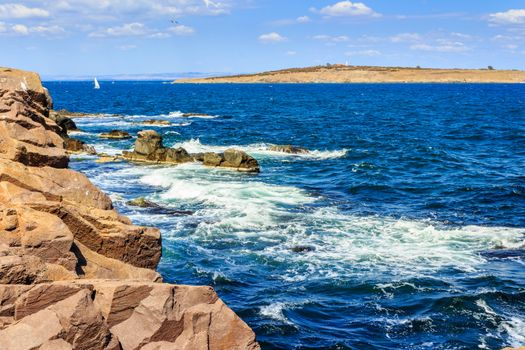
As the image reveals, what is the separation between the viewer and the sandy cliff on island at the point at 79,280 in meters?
9.92

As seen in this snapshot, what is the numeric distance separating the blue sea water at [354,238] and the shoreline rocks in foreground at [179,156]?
4.69 feet

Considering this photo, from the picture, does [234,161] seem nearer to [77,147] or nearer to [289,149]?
[289,149]

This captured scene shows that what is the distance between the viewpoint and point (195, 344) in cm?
1140

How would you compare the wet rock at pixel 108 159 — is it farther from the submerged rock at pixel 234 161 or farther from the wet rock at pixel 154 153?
the submerged rock at pixel 234 161

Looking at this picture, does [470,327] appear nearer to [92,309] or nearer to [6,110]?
[92,309]

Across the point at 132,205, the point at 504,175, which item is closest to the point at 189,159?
the point at 132,205

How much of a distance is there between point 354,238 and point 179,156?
23.9 metres

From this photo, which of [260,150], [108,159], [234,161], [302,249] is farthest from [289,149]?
[302,249]

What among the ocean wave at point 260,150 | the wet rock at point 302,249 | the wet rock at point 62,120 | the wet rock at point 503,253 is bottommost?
the ocean wave at point 260,150

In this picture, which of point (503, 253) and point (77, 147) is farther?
point (77, 147)

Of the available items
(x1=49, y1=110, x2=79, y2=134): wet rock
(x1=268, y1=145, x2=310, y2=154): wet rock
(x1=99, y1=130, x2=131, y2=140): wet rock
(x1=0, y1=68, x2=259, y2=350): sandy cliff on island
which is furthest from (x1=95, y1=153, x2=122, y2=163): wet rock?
(x1=0, y1=68, x2=259, y2=350): sandy cliff on island

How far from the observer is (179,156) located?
47.8m

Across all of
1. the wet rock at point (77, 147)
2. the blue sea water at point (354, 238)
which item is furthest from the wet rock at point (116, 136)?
the wet rock at point (77, 147)

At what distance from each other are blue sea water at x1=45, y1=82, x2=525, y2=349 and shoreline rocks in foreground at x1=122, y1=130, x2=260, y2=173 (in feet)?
4.69
